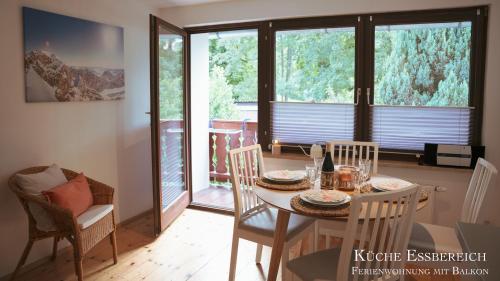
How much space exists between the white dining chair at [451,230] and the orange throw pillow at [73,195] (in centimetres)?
218

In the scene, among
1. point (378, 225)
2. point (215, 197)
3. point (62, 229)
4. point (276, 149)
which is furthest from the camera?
point (215, 197)

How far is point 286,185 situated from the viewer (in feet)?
→ 8.00

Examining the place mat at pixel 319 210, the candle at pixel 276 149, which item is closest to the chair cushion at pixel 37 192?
the place mat at pixel 319 210

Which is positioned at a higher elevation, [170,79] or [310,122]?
[170,79]

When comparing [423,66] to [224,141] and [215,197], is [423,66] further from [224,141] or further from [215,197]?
[224,141]

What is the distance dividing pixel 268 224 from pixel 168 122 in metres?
1.72

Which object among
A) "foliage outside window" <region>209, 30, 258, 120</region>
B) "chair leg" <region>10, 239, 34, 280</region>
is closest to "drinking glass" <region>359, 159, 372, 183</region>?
"chair leg" <region>10, 239, 34, 280</region>

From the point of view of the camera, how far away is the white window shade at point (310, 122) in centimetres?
360

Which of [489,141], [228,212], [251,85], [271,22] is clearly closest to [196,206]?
[228,212]

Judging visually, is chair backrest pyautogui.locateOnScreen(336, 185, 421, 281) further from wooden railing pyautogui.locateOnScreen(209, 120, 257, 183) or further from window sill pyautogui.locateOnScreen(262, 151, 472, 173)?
wooden railing pyautogui.locateOnScreen(209, 120, 257, 183)

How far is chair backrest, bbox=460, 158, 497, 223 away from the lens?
2.12 meters

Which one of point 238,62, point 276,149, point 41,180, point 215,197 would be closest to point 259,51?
point 276,149

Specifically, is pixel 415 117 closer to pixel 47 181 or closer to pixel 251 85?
pixel 47 181

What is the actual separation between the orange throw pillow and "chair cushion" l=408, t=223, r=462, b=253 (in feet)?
7.14
